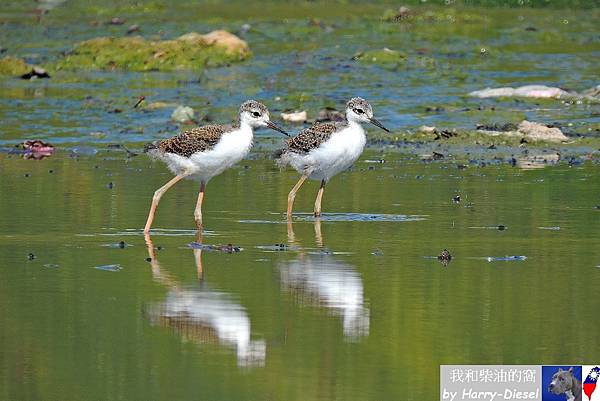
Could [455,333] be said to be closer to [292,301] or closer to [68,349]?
[292,301]

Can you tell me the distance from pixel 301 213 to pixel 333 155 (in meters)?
0.82

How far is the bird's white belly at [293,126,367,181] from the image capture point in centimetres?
1828

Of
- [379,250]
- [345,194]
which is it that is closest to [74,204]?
[345,194]

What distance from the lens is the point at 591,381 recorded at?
9.50 meters

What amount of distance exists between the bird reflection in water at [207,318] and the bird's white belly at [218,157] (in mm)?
4155

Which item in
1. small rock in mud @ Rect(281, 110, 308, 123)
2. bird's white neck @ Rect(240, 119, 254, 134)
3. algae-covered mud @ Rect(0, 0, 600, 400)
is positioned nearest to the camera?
algae-covered mud @ Rect(0, 0, 600, 400)

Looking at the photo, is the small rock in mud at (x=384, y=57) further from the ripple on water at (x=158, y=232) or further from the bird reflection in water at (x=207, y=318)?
the bird reflection in water at (x=207, y=318)

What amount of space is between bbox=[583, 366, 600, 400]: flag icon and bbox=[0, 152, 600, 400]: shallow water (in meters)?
0.44

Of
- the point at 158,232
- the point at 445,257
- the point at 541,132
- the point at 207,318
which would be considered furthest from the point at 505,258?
the point at 541,132

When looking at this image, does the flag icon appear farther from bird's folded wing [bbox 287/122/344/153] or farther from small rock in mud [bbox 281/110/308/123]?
small rock in mud [bbox 281/110/308/123]

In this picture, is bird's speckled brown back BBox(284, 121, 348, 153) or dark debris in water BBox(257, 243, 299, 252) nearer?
dark debris in water BBox(257, 243, 299, 252)

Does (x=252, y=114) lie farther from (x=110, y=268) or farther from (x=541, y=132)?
(x=541, y=132)

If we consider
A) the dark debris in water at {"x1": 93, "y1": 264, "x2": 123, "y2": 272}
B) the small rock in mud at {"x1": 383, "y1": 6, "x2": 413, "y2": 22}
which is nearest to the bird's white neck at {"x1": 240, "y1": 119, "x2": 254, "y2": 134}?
the dark debris in water at {"x1": 93, "y1": 264, "x2": 123, "y2": 272}

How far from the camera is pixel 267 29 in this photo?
124 ft
